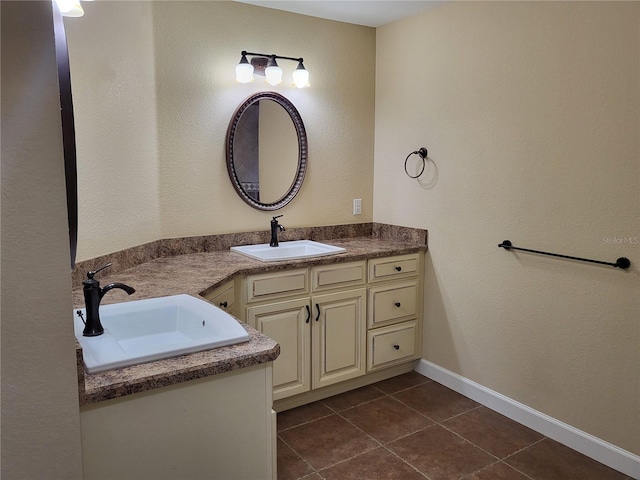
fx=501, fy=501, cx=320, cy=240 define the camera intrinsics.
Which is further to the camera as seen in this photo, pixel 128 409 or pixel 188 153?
pixel 188 153

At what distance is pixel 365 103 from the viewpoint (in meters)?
3.41

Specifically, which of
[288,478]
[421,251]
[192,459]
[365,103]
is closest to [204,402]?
[192,459]

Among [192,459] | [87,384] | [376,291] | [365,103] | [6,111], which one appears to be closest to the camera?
[6,111]

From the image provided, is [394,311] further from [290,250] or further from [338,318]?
[290,250]

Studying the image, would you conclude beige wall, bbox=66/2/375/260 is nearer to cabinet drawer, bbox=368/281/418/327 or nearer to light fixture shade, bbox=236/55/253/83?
light fixture shade, bbox=236/55/253/83

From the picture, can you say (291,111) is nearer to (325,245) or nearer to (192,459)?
(325,245)

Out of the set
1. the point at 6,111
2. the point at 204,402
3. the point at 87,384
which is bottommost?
the point at 204,402

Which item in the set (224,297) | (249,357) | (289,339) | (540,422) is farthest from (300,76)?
(540,422)

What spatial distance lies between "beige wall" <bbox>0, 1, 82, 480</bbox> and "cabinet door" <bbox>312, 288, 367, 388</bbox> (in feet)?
6.23

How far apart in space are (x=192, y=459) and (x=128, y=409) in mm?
228

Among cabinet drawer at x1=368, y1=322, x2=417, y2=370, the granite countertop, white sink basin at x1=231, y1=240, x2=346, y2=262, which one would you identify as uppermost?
white sink basin at x1=231, y1=240, x2=346, y2=262

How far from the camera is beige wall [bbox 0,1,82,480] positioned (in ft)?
2.69

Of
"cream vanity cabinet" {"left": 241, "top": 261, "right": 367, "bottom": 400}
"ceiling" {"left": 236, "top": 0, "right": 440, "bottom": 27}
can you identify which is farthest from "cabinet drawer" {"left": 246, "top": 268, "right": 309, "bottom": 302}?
"ceiling" {"left": 236, "top": 0, "right": 440, "bottom": 27}

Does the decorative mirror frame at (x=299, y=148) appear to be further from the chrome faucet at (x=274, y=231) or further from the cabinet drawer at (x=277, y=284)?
the cabinet drawer at (x=277, y=284)
